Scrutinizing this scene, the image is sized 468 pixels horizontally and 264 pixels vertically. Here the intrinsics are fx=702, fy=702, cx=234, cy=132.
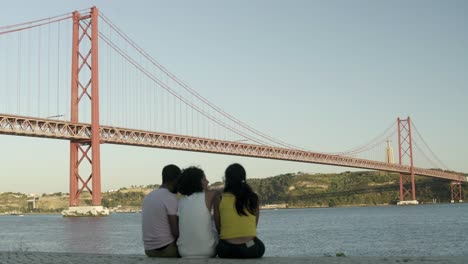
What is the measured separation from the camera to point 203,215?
7844 millimetres

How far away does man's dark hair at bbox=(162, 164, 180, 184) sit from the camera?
8180mm

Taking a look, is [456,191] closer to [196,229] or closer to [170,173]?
[170,173]

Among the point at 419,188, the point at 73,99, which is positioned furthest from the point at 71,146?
the point at 419,188

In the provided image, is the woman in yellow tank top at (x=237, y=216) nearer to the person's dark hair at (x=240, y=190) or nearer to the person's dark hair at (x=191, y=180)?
the person's dark hair at (x=240, y=190)

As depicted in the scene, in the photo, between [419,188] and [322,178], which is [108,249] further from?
[322,178]

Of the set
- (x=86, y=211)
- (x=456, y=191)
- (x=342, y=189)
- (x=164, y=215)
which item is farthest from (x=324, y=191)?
(x=164, y=215)

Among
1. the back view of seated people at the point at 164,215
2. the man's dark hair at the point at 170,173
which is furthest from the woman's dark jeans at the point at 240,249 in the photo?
the man's dark hair at the point at 170,173

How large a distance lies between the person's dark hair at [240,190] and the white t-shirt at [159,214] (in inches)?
32.9

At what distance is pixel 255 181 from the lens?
134 m

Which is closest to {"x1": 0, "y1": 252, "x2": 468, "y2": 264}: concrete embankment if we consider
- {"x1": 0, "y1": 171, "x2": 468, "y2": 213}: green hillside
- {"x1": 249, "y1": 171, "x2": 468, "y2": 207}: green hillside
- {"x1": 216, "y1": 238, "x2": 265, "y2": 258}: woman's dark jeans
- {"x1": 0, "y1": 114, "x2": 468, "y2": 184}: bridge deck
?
{"x1": 216, "y1": 238, "x2": 265, "y2": 258}: woman's dark jeans

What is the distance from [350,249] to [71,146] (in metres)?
32.0

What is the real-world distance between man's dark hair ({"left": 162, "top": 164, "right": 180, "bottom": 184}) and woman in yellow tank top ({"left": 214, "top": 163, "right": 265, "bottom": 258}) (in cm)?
67

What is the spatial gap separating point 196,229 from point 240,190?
70 cm

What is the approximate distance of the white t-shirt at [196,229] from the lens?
25.8 ft
